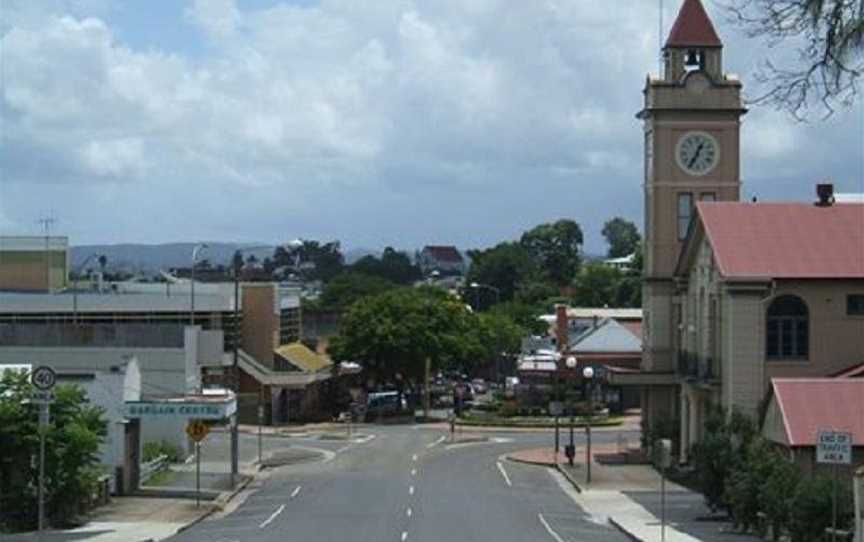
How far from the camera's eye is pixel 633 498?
2164 inches

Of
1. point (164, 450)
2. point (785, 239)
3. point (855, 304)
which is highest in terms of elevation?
point (785, 239)

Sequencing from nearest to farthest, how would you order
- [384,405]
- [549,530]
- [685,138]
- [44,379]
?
[44,379]
[549,530]
[685,138]
[384,405]

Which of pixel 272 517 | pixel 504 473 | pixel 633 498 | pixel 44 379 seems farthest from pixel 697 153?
pixel 44 379

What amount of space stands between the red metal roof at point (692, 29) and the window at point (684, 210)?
5688 millimetres

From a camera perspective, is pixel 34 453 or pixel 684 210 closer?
pixel 34 453

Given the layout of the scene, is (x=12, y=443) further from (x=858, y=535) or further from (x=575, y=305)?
(x=575, y=305)

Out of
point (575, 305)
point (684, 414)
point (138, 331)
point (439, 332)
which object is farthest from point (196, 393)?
point (575, 305)

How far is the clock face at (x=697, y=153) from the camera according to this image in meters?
67.8

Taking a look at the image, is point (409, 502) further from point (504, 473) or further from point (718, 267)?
point (504, 473)

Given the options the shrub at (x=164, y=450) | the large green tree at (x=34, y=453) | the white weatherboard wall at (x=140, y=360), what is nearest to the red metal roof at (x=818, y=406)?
the large green tree at (x=34, y=453)

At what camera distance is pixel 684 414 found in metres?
65.4

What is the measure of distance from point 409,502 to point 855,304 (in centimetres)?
1584

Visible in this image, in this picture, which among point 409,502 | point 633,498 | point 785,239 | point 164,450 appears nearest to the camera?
point 409,502

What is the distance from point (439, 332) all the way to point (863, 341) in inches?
1785
